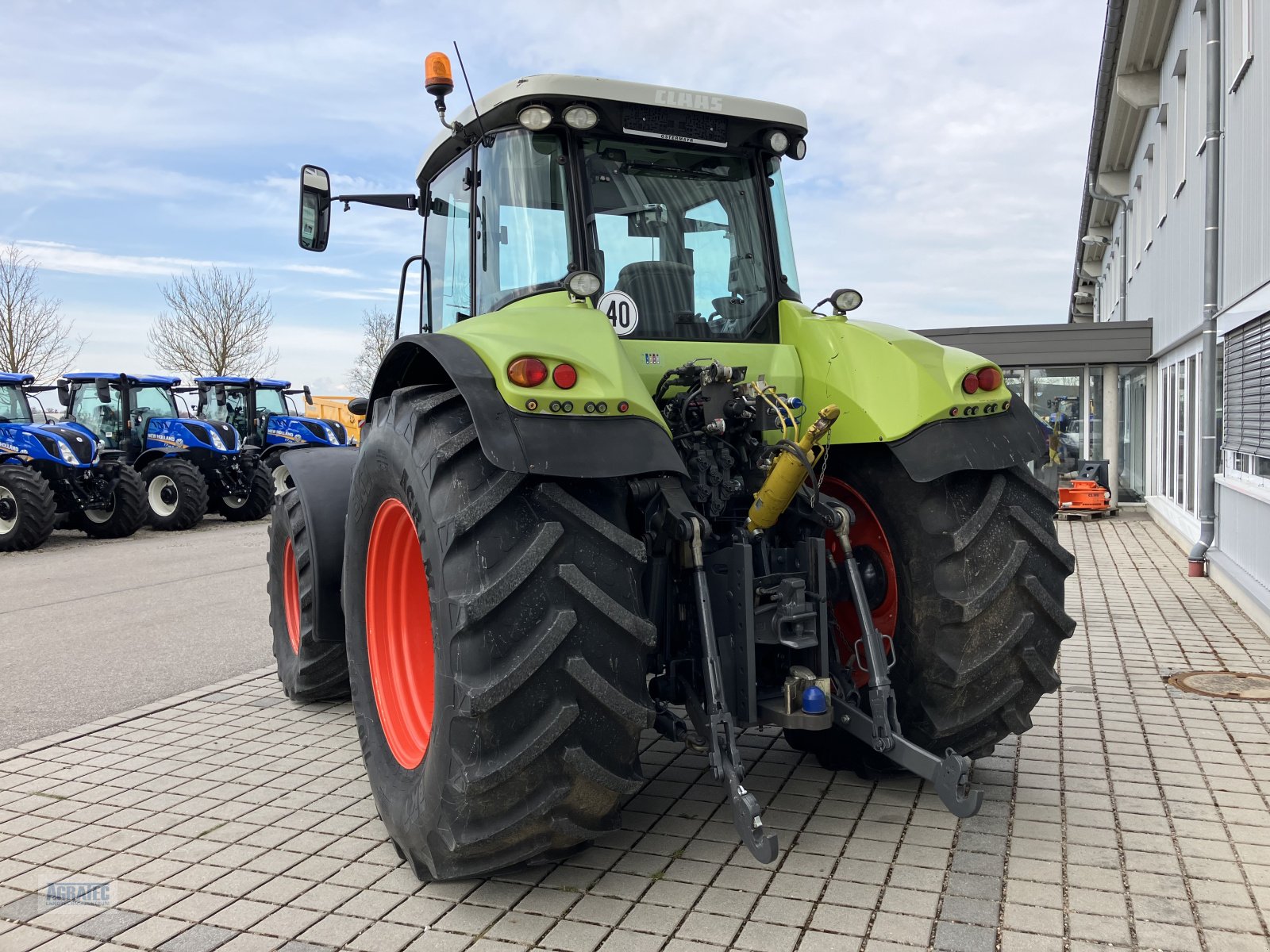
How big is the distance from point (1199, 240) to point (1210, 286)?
Result: 141cm

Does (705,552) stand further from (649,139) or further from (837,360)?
(649,139)

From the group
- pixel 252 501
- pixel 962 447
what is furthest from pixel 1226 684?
pixel 252 501

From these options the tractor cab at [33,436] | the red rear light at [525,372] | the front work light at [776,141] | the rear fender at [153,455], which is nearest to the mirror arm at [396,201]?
the front work light at [776,141]

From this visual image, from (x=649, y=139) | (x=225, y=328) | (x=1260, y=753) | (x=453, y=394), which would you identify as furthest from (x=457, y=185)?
(x=225, y=328)

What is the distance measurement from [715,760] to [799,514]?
1051 millimetres

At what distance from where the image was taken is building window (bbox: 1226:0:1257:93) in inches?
331

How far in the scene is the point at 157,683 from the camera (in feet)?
21.1

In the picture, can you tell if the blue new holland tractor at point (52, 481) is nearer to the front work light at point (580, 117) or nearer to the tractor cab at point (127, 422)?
the tractor cab at point (127, 422)

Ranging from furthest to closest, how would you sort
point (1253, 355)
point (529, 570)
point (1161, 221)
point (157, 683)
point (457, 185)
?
point (1161, 221) → point (1253, 355) → point (157, 683) → point (457, 185) → point (529, 570)

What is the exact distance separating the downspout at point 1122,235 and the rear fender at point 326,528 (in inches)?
687

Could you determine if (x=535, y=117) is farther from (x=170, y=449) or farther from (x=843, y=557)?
(x=170, y=449)

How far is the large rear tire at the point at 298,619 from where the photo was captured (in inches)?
208

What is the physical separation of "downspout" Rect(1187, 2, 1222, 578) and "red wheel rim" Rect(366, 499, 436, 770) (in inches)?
332

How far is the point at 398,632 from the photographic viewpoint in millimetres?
4074
